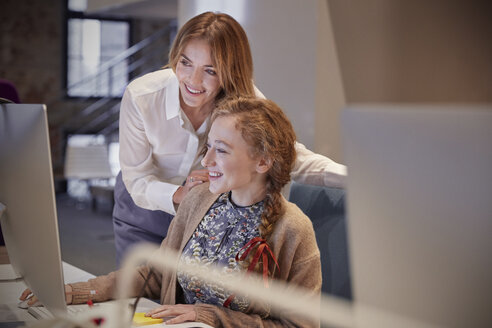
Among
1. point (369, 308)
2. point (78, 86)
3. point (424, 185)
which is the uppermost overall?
point (424, 185)

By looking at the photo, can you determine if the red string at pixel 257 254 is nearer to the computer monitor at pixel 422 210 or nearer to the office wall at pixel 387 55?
the computer monitor at pixel 422 210

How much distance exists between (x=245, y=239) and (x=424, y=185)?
36.8 inches

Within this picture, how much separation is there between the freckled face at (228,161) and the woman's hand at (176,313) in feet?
0.96

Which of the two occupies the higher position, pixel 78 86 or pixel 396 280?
pixel 396 280

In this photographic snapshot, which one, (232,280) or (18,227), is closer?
(18,227)

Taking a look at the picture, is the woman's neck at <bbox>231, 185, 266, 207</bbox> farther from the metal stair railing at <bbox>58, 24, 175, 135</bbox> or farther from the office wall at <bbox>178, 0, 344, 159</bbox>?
the metal stair railing at <bbox>58, 24, 175, 135</bbox>

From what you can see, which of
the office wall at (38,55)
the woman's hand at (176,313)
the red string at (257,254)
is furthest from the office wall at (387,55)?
the office wall at (38,55)

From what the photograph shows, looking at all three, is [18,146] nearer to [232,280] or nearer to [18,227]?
[18,227]

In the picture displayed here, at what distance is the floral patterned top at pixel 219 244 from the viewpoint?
137 cm

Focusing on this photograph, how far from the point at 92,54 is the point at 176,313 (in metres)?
8.08

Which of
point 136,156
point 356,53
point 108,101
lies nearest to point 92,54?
point 108,101

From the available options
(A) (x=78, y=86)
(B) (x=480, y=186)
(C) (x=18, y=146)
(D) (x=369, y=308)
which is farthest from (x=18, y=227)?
(A) (x=78, y=86)

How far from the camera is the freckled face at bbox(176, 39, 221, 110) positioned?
1.65 meters

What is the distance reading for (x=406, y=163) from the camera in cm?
50
